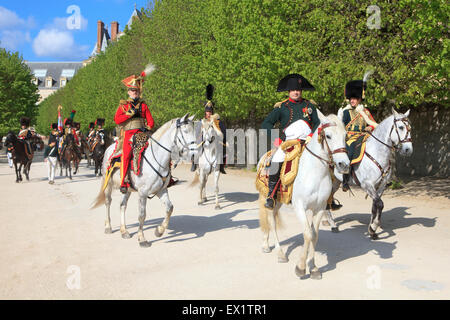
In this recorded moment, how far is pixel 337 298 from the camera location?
16.8ft

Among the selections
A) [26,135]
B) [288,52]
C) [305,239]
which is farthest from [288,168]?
[26,135]

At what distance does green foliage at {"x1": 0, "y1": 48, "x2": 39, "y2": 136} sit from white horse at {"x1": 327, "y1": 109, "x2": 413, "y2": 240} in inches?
1564

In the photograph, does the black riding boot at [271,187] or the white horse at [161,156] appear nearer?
the black riding boot at [271,187]

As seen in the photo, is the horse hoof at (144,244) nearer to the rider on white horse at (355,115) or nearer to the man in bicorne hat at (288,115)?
the man in bicorne hat at (288,115)

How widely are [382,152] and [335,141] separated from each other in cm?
372

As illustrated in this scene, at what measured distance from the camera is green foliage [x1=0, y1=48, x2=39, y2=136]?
41.9 metres

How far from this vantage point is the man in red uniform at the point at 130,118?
856cm

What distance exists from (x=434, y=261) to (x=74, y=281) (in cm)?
562

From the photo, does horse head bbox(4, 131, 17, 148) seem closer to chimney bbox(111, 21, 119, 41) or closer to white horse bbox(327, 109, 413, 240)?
white horse bbox(327, 109, 413, 240)

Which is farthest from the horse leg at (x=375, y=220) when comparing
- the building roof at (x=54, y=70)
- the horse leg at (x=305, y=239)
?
the building roof at (x=54, y=70)

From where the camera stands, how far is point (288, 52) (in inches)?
711

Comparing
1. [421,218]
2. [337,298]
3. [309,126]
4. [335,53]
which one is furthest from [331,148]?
[335,53]

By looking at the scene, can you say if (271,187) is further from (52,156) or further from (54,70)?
(54,70)
